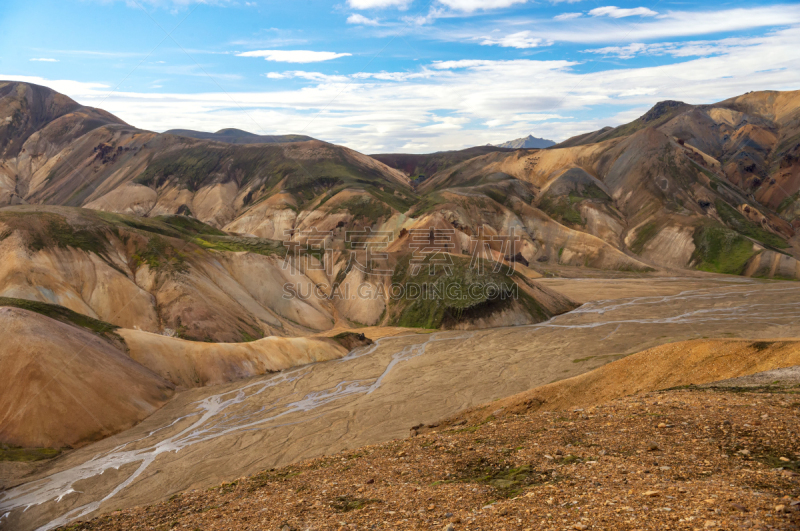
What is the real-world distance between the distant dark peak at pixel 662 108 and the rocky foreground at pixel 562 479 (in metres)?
200

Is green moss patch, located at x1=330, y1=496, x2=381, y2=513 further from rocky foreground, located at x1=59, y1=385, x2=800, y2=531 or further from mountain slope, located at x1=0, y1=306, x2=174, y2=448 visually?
mountain slope, located at x1=0, y1=306, x2=174, y2=448

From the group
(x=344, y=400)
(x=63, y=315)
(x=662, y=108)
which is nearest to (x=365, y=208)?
(x=63, y=315)

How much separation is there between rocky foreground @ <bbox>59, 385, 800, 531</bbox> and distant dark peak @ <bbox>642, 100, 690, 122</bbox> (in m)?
200

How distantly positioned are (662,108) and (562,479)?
21093 cm

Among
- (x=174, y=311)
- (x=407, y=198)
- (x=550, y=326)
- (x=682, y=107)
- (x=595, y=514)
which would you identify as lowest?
(x=550, y=326)

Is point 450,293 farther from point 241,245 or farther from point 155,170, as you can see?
point 155,170

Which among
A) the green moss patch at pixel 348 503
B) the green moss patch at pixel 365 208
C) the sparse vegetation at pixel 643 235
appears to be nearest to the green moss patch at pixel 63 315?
the green moss patch at pixel 348 503

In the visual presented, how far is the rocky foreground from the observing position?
952cm

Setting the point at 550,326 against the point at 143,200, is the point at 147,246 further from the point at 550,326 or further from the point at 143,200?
the point at 143,200

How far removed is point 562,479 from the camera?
12297mm

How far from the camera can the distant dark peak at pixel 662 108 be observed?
185625mm

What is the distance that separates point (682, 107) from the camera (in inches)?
7254

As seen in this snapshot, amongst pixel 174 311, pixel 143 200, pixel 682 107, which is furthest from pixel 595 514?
pixel 682 107

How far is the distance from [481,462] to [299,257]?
239ft
